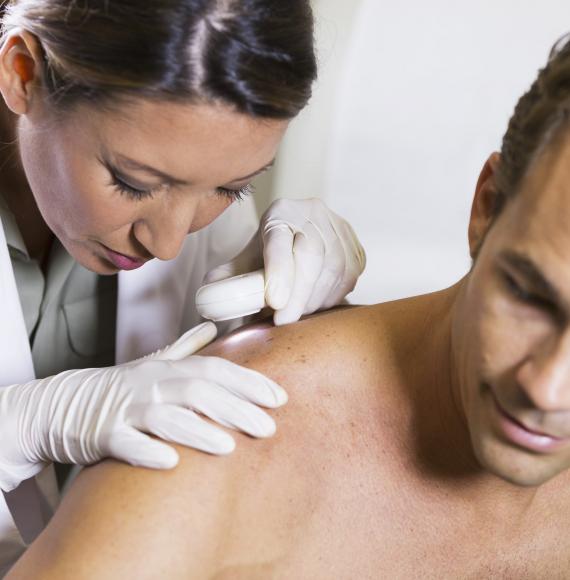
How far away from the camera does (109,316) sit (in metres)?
1.83

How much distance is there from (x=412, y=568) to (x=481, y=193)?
51 cm

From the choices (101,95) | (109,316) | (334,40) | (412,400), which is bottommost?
(109,316)

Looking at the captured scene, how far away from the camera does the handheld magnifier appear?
54.8 inches

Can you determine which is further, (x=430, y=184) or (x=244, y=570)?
(x=430, y=184)

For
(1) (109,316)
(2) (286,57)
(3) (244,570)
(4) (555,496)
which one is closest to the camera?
(3) (244,570)

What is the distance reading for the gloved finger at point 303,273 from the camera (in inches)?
56.5

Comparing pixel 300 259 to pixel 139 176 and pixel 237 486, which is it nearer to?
pixel 139 176

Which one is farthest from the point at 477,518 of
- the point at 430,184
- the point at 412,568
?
the point at 430,184

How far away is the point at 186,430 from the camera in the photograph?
1.14 m

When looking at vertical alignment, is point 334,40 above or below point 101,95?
below

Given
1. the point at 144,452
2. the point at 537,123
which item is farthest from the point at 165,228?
the point at 537,123

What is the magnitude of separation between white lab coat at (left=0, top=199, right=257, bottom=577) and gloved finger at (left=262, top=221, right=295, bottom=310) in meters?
0.29

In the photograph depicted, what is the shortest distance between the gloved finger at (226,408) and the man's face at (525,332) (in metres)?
0.26

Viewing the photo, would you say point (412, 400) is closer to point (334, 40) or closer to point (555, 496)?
point (555, 496)
